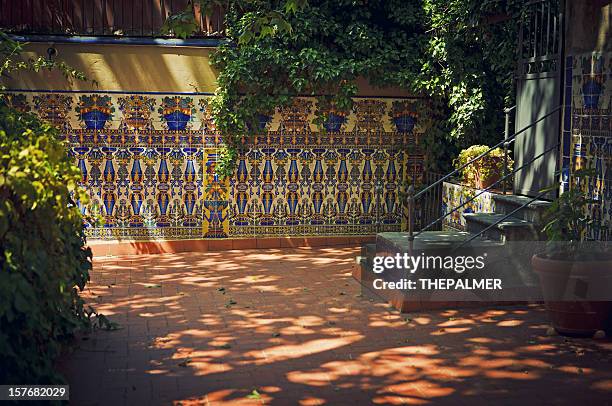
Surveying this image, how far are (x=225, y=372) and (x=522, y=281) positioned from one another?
397 cm

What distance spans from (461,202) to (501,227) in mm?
2306

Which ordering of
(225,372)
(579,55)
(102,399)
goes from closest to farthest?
(102,399) → (225,372) → (579,55)

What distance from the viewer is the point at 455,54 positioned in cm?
1259

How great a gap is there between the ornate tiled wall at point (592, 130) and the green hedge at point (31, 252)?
522cm

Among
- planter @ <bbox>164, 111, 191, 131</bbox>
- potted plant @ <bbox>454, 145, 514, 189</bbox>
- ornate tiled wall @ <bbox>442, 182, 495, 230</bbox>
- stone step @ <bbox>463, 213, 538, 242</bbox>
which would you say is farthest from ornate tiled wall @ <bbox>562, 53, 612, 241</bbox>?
planter @ <bbox>164, 111, 191, 131</bbox>

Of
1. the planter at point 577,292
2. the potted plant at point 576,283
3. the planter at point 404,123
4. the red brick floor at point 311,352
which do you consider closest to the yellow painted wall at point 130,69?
the planter at point 404,123

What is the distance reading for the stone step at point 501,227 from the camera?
9.21 meters

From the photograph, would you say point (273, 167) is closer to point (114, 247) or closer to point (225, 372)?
point (114, 247)

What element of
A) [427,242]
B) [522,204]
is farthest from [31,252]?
[522,204]

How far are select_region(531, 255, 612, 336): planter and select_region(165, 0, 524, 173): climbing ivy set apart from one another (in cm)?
513

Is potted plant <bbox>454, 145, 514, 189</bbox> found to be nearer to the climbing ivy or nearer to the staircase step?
the climbing ivy

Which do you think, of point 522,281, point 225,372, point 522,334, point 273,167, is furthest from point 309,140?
point 225,372

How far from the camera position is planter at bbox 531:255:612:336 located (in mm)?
7426

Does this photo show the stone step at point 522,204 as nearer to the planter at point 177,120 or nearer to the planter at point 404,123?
the planter at point 404,123
